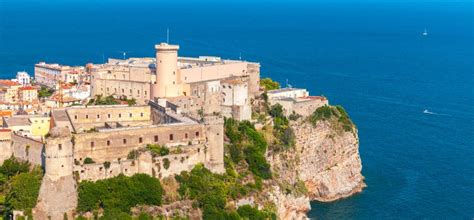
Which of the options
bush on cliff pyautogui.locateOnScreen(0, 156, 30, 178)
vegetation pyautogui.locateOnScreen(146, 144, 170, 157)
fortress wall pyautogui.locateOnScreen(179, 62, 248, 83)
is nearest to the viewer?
bush on cliff pyautogui.locateOnScreen(0, 156, 30, 178)

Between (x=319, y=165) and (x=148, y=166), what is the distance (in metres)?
21.3

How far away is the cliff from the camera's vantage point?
61875mm

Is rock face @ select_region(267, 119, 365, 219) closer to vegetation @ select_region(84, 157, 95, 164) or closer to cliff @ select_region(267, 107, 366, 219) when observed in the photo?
cliff @ select_region(267, 107, 366, 219)

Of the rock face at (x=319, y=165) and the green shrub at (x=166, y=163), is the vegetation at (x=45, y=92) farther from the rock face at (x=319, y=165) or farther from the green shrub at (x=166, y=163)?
the green shrub at (x=166, y=163)

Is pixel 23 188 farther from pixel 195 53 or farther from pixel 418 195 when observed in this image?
pixel 195 53

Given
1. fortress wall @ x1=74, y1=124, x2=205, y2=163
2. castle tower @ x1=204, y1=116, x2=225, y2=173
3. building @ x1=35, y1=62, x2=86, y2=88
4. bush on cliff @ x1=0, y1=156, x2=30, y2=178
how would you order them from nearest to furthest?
fortress wall @ x1=74, y1=124, x2=205, y2=163
bush on cliff @ x1=0, y1=156, x2=30, y2=178
castle tower @ x1=204, y1=116, x2=225, y2=173
building @ x1=35, y1=62, x2=86, y2=88

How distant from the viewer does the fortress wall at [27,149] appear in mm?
49250

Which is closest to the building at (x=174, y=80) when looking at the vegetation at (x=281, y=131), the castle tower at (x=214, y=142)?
the vegetation at (x=281, y=131)

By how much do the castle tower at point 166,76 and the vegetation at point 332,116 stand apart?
12493 millimetres

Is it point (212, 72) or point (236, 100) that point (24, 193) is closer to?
point (236, 100)

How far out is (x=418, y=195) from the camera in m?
66.8

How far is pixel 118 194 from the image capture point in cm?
4812

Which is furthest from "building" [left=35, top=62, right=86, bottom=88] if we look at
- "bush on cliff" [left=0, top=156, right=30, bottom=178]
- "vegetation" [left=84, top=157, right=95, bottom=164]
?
"vegetation" [left=84, top=157, right=95, bottom=164]

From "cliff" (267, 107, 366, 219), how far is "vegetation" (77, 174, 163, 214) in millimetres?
13467
